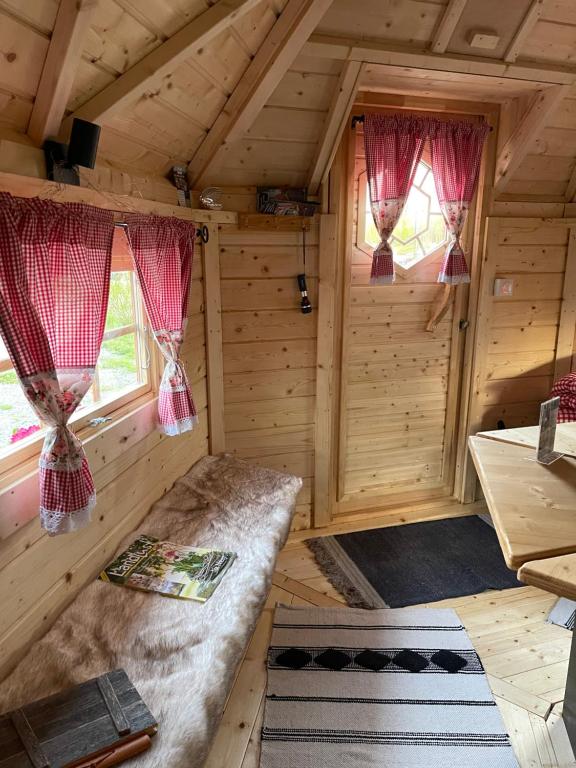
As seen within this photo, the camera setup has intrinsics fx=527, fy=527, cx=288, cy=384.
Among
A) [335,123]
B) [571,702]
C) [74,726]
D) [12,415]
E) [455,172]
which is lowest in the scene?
[571,702]

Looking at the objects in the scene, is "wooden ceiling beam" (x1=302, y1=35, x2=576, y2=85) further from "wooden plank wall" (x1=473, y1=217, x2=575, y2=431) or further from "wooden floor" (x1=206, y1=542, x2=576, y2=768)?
"wooden floor" (x1=206, y1=542, x2=576, y2=768)

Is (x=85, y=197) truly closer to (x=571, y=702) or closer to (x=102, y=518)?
(x=102, y=518)

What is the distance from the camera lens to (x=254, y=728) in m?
1.77

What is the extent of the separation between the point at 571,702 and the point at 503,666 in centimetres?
46

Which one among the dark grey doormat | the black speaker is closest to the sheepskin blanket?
the dark grey doormat

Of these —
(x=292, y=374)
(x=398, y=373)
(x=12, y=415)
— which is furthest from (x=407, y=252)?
(x=12, y=415)

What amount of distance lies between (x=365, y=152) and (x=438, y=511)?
2.14 metres

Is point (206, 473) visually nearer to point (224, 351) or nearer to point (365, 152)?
point (224, 351)

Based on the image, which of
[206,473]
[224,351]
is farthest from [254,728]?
[224,351]

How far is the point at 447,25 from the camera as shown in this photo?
6.72 feet

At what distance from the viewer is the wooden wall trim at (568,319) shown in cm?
318

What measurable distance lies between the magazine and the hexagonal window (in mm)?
1886

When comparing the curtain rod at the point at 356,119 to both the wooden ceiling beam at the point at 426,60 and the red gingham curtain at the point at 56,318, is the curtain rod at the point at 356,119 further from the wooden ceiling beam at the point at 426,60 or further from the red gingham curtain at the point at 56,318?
the red gingham curtain at the point at 56,318

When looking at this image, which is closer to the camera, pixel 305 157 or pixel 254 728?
pixel 254 728
